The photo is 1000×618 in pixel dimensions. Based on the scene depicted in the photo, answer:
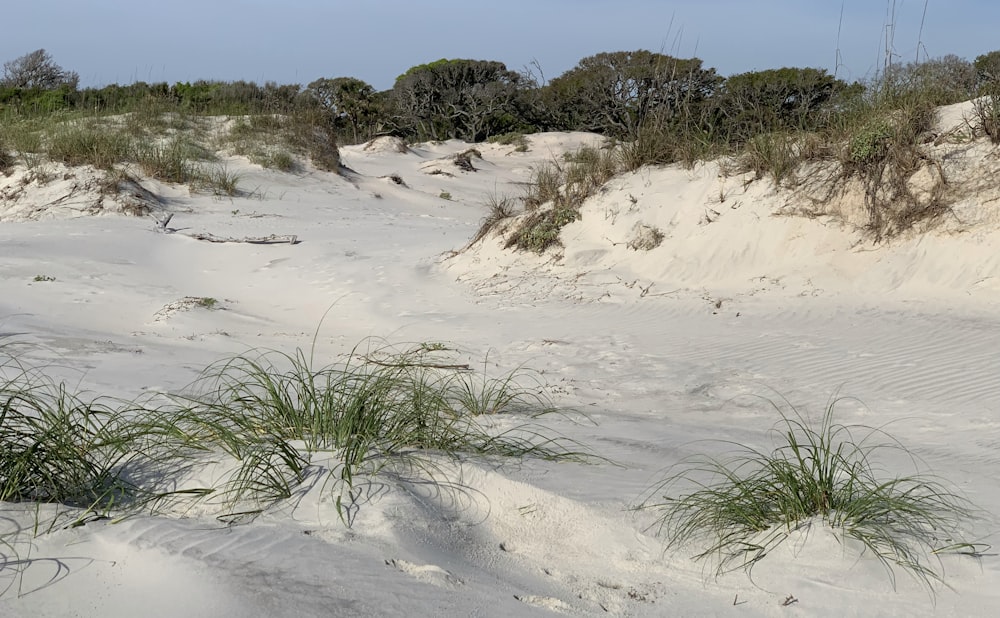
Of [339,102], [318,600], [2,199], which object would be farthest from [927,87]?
[339,102]

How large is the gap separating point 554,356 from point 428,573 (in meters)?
3.58

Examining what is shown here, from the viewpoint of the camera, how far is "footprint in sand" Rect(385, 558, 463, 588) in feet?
6.77

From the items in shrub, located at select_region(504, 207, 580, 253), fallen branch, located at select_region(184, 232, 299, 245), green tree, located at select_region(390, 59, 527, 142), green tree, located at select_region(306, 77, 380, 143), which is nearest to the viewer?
shrub, located at select_region(504, 207, 580, 253)

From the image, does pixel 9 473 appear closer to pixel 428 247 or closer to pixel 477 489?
pixel 477 489

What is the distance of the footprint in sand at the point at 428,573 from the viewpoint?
2.06m

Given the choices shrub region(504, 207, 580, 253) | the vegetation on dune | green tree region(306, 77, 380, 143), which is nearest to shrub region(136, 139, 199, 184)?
the vegetation on dune

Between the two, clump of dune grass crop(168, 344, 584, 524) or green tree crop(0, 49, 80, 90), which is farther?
green tree crop(0, 49, 80, 90)

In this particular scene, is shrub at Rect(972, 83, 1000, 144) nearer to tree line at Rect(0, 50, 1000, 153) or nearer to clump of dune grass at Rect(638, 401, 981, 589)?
clump of dune grass at Rect(638, 401, 981, 589)

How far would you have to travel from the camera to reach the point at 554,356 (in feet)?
18.5

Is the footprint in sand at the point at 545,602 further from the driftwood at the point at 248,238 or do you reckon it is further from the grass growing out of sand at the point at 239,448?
the driftwood at the point at 248,238

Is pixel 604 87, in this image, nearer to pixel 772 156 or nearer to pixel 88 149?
pixel 88 149

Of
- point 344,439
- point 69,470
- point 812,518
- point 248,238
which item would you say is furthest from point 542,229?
point 69,470

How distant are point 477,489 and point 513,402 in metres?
1.48

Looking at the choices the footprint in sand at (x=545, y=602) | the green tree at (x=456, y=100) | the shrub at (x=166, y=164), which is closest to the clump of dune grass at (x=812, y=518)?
the footprint in sand at (x=545, y=602)
